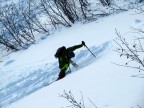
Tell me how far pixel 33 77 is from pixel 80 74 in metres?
3.04

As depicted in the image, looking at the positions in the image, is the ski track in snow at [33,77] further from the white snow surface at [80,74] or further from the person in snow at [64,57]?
the person in snow at [64,57]

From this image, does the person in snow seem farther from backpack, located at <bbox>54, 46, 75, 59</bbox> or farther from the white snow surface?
the white snow surface

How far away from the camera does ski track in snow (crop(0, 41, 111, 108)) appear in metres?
8.55

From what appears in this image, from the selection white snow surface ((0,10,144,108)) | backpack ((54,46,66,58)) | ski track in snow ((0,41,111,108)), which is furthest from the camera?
ski track in snow ((0,41,111,108))

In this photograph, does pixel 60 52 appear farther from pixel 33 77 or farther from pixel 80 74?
pixel 33 77

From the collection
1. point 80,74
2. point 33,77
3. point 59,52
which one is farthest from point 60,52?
point 33,77

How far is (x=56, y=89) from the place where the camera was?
22.1 feet

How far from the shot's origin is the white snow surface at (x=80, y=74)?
488cm

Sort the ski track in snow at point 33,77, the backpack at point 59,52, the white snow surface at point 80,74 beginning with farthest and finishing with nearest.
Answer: the ski track in snow at point 33,77 → the backpack at point 59,52 → the white snow surface at point 80,74

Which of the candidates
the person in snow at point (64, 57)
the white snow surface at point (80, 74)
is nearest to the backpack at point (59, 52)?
the person in snow at point (64, 57)

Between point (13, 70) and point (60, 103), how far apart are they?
226 inches

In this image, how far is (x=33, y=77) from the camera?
959cm

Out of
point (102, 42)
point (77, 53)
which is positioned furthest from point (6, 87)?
point (102, 42)

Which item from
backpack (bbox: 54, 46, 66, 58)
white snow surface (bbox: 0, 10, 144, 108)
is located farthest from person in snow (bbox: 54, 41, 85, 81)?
white snow surface (bbox: 0, 10, 144, 108)
